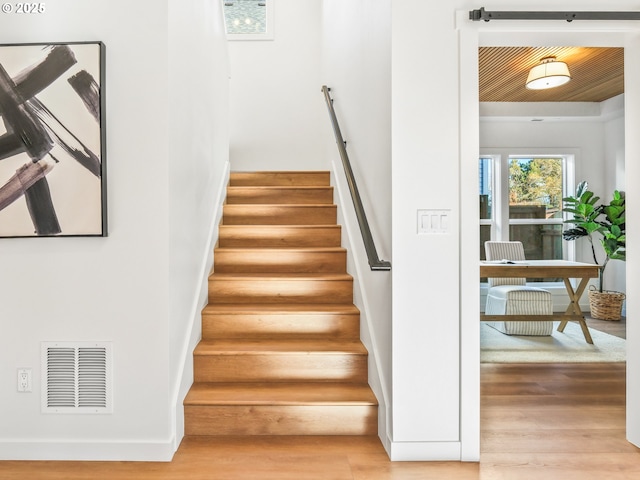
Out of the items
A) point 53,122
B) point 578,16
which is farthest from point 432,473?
point 53,122

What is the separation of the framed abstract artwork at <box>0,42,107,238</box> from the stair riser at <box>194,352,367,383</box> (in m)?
0.99

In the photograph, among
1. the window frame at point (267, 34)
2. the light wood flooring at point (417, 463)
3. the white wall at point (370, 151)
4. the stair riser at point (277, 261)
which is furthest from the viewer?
the window frame at point (267, 34)

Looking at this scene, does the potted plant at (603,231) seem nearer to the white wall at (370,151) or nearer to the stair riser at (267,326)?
the white wall at (370,151)

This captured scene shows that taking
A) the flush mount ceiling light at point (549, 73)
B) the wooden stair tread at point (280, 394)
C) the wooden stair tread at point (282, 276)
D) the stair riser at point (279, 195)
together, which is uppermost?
the flush mount ceiling light at point (549, 73)

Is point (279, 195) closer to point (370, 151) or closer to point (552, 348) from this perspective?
point (370, 151)

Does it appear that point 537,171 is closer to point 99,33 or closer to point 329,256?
point 329,256

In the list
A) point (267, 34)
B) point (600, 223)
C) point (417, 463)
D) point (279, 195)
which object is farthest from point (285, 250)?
point (600, 223)

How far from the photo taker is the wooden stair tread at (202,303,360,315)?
9.47 feet

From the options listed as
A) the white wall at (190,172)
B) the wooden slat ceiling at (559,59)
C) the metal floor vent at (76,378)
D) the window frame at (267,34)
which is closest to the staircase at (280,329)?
the white wall at (190,172)

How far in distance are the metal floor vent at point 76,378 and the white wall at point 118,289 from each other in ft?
0.13

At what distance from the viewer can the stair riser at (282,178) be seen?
4430 mm

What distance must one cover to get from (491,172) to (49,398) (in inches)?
229

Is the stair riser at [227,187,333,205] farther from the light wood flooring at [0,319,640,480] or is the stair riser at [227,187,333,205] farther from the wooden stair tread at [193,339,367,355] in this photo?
the light wood flooring at [0,319,640,480]

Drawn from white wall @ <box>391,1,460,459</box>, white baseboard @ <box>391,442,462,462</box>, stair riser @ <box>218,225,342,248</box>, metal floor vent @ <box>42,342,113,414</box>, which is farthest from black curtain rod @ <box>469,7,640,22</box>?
metal floor vent @ <box>42,342,113,414</box>
